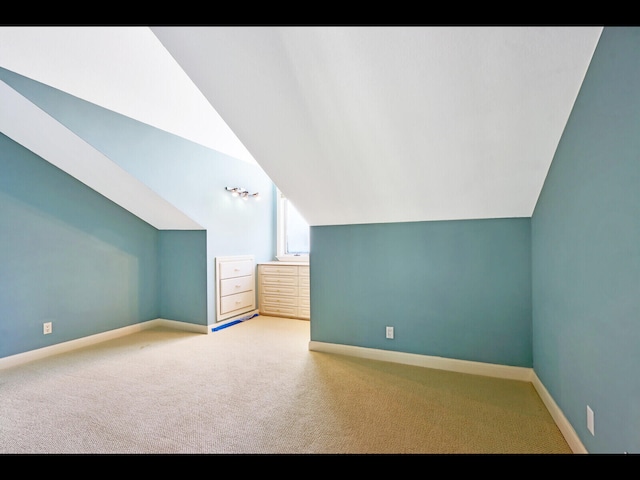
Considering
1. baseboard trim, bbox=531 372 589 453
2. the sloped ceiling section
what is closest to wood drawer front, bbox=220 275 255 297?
the sloped ceiling section

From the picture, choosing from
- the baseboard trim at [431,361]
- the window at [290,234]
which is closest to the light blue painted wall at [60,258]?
the window at [290,234]

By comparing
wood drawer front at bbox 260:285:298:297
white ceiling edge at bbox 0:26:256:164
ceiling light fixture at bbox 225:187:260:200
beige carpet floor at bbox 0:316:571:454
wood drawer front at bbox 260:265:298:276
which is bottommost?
beige carpet floor at bbox 0:316:571:454

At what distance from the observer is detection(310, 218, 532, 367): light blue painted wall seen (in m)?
2.37

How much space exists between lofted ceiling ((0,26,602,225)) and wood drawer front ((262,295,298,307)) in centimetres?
207

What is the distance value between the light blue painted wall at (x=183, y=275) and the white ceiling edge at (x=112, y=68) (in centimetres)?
140

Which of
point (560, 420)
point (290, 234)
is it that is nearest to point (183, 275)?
point (290, 234)

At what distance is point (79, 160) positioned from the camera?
2857mm

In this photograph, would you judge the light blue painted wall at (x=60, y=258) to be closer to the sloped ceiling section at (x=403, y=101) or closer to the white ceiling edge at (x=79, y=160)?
the white ceiling edge at (x=79, y=160)

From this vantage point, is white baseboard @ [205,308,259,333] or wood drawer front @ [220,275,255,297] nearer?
white baseboard @ [205,308,259,333]

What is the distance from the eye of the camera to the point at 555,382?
1.84m

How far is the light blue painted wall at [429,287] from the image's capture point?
Result: 2365mm

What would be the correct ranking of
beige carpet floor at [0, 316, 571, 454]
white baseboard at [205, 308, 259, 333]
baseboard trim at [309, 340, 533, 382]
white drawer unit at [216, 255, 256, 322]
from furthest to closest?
white drawer unit at [216, 255, 256, 322] → white baseboard at [205, 308, 259, 333] → baseboard trim at [309, 340, 533, 382] → beige carpet floor at [0, 316, 571, 454]

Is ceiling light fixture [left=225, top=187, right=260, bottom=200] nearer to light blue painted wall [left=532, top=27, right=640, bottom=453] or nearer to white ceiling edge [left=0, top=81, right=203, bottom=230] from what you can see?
white ceiling edge [left=0, top=81, right=203, bottom=230]
